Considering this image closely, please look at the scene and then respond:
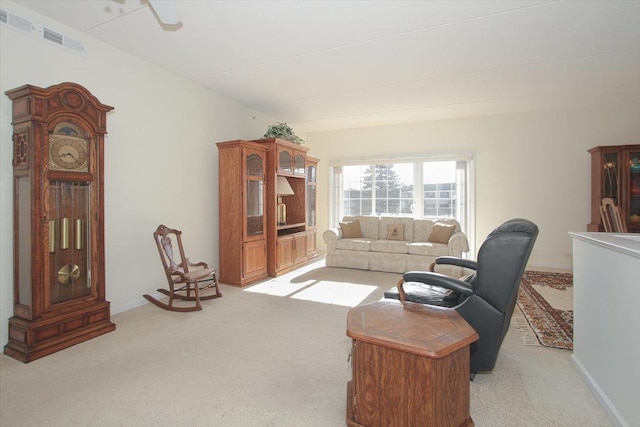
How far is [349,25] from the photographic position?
3021 millimetres

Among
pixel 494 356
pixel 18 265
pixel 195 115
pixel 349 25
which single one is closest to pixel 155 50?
pixel 195 115

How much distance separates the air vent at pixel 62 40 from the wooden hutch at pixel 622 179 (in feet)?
22.7

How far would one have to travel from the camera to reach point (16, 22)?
8.93 ft

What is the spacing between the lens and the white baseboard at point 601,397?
1717 mm

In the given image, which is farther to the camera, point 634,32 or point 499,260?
point 634,32

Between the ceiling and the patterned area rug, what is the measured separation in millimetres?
2744

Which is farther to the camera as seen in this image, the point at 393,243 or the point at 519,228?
the point at 393,243

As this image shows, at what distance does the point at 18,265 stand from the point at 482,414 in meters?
3.50

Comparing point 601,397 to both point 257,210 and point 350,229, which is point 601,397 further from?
point 350,229

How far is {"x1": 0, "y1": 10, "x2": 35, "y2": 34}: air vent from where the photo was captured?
2652mm

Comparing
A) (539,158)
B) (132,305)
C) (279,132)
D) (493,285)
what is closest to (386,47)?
(279,132)

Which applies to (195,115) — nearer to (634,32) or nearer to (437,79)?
(437,79)

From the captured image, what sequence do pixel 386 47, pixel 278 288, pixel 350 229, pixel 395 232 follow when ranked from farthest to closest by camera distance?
pixel 350 229 < pixel 395 232 < pixel 278 288 < pixel 386 47

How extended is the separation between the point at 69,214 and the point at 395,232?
4.56 m
